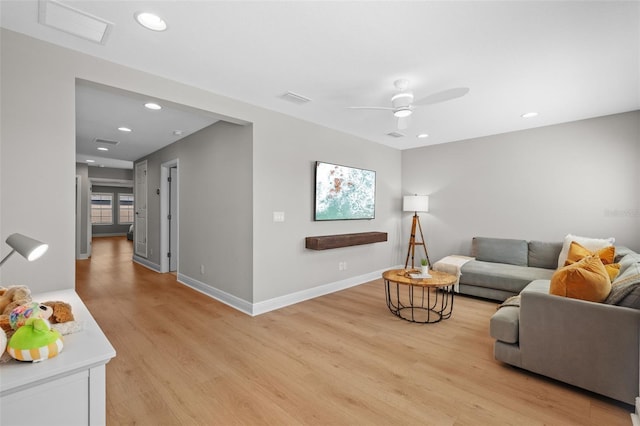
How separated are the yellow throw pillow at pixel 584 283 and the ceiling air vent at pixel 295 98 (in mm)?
2892

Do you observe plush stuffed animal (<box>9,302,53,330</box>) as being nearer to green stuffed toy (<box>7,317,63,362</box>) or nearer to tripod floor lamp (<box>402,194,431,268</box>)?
green stuffed toy (<box>7,317,63,362</box>)

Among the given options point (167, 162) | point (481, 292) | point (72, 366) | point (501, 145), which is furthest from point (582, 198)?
point (167, 162)

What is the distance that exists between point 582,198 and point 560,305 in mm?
2879

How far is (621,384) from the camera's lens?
75.6 inches

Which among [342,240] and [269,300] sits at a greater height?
[342,240]

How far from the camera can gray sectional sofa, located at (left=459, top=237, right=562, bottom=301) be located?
3893 mm

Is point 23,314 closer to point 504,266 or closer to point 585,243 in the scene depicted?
point 504,266

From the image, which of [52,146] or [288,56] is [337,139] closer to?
[288,56]

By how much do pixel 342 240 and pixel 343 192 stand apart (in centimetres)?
80

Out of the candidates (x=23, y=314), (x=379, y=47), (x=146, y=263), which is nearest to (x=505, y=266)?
(x=379, y=47)

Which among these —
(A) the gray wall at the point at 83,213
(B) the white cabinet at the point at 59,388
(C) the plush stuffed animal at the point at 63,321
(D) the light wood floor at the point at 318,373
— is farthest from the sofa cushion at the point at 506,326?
(A) the gray wall at the point at 83,213

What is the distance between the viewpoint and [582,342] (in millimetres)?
2068

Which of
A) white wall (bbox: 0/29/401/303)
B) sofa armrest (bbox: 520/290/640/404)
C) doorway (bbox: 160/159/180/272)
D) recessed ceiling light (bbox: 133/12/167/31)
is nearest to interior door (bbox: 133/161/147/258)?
doorway (bbox: 160/159/180/272)

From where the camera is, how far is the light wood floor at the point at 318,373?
→ 186 centimetres
